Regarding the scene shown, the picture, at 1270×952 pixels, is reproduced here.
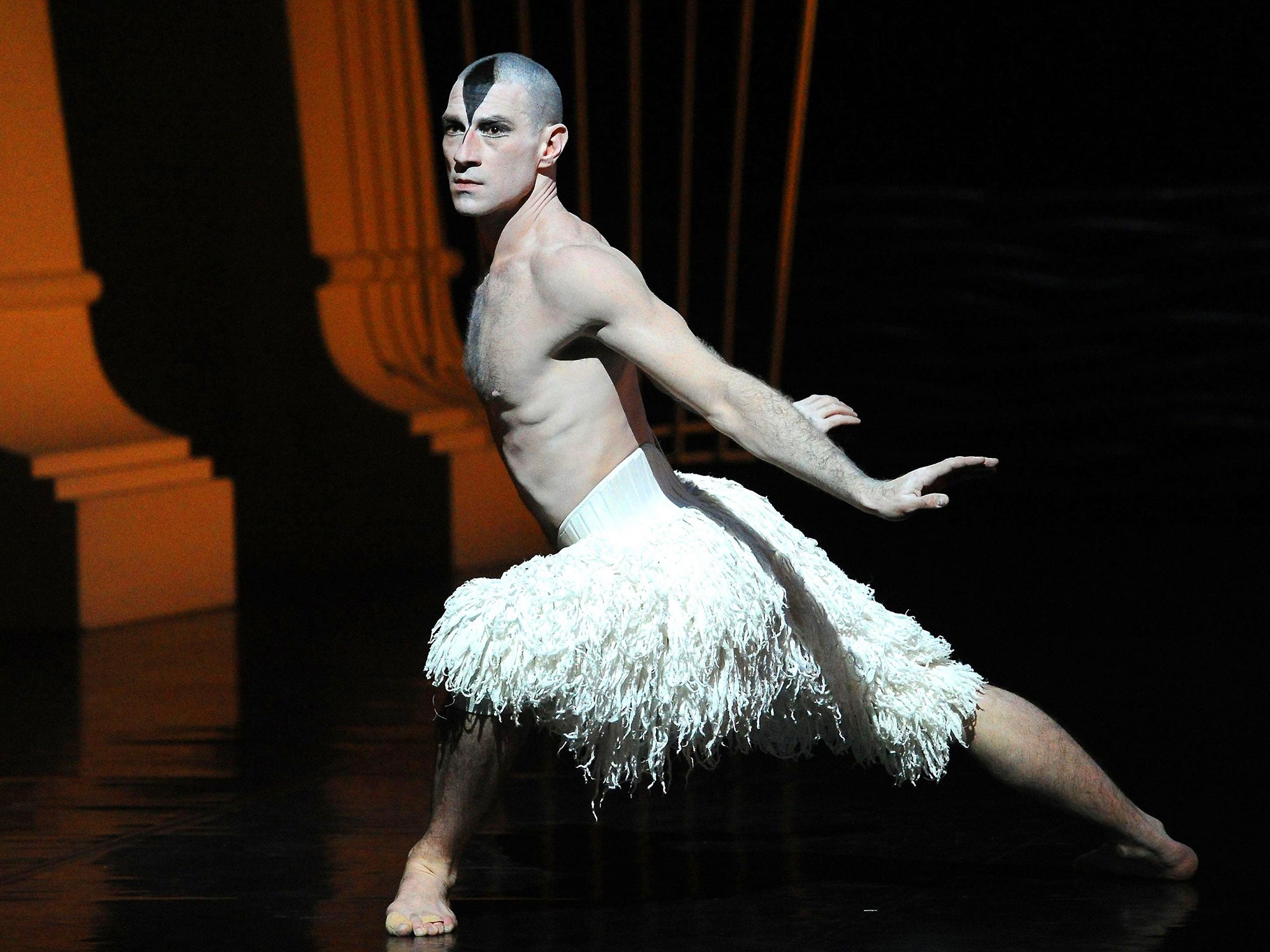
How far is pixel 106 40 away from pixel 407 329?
1.60 m

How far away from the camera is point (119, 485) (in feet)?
21.1

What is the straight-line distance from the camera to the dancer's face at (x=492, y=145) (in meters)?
3.31

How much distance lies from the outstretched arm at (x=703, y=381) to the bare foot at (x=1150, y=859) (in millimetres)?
834

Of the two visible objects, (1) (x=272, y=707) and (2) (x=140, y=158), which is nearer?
(1) (x=272, y=707)

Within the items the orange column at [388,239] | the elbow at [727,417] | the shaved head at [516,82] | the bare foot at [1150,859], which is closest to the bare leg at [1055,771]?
the bare foot at [1150,859]

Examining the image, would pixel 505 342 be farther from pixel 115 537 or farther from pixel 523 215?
pixel 115 537

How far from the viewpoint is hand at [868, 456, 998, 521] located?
2.90 meters

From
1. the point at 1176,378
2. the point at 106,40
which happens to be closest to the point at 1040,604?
the point at 1176,378

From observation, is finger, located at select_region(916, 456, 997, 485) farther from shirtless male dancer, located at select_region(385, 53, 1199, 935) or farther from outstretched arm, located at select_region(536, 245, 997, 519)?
shirtless male dancer, located at select_region(385, 53, 1199, 935)

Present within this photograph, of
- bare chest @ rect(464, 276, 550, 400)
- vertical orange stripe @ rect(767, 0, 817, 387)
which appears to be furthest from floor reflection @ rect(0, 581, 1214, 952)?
vertical orange stripe @ rect(767, 0, 817, 387)

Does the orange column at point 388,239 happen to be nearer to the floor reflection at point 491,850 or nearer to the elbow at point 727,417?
the floor reflection at point 491,850

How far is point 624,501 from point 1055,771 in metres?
0.76

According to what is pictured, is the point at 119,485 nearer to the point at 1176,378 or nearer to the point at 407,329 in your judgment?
the point at 407,329

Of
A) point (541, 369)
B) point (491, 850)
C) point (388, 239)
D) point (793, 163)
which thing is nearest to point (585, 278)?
point (541, 369)
